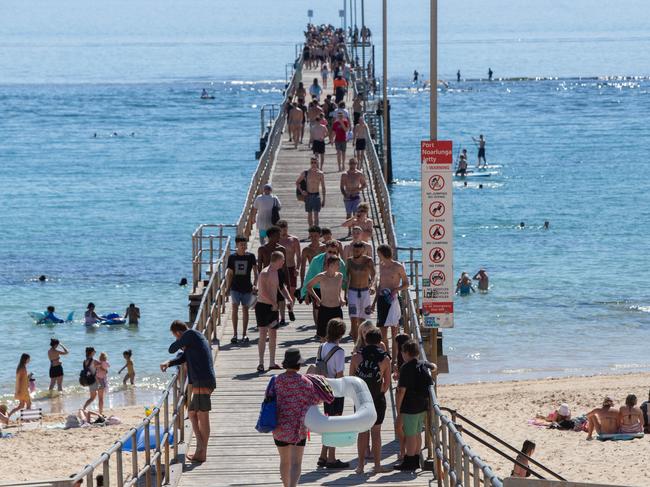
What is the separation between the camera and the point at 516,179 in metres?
76.9

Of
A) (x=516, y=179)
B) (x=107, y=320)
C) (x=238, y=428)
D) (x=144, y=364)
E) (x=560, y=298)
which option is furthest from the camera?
(x=516, y=179)

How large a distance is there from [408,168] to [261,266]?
62394mm

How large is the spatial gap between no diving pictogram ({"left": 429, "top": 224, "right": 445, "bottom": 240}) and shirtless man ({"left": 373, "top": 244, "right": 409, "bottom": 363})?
107 centimetres

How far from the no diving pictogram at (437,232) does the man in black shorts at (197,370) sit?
2.70 m

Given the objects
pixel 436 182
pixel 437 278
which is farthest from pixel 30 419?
pixel 436 182

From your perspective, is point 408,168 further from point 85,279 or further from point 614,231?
point 85,279

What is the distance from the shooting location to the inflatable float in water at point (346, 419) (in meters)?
11.2

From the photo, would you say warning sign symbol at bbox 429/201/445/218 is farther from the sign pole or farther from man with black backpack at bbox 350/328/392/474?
man with black backpack at bbox 350/328/392/474

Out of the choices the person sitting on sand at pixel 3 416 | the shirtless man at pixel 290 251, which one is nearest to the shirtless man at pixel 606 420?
the shirtless man at pixel 290 251

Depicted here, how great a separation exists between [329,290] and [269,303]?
2.19ft

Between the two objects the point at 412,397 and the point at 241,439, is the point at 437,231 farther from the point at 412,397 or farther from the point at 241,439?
the point at 241,439

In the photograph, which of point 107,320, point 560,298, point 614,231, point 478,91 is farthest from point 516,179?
point 478,91

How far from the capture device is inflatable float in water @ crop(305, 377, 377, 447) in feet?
36.8

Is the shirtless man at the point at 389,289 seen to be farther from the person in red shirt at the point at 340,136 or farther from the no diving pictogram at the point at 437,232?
the person in red shirt at the point at 340,136
